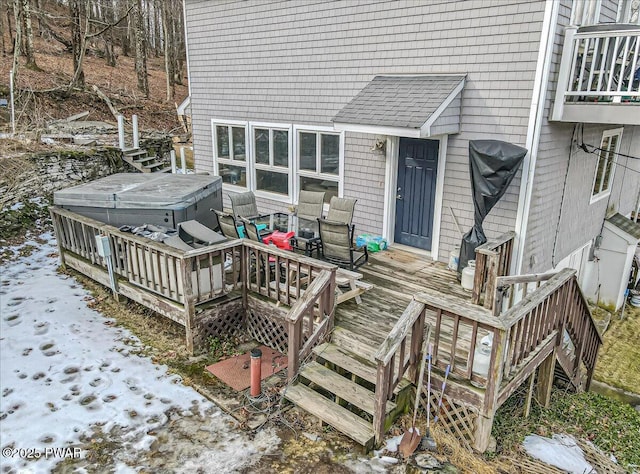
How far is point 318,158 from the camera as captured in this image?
8883 millimetres

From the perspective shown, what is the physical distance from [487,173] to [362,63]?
10.3 feet

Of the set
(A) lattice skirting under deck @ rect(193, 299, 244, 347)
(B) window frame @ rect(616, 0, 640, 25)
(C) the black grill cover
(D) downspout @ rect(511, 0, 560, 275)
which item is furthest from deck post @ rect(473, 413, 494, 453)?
(B) window frame @ rect(616, 0, 640, 25)

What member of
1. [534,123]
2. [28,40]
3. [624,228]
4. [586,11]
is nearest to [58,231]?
[534,123]

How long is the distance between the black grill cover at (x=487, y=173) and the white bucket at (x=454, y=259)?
387 mm

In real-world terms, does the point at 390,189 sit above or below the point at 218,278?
above

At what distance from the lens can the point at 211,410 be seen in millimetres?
4625

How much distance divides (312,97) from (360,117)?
6.81 ft

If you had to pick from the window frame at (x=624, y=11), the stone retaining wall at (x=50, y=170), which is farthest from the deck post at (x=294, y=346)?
the stone retaining wall at (x=50, y=170)

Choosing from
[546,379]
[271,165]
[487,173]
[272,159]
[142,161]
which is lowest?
[546,379]

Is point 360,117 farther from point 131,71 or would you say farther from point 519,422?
point 131,71

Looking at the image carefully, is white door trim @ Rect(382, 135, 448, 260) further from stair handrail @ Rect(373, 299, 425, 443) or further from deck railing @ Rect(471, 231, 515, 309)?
stair handrail @ Rect(373, 299, 425, 443)

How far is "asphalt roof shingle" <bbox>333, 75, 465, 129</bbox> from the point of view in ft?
21.0

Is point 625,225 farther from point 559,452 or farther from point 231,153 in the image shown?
point 231,153

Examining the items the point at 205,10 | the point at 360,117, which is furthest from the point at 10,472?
the point at 205,10
